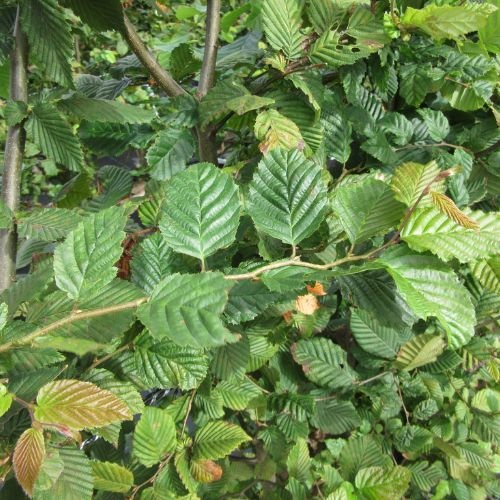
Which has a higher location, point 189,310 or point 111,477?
point 189,310

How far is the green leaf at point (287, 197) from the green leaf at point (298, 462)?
24.1 inches

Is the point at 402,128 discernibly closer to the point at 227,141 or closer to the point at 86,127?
the point at 227,141

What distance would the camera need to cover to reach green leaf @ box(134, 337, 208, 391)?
1.81 feet

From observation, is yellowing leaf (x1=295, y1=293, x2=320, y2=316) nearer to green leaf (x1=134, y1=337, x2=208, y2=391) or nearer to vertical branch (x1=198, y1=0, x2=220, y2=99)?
green leaf (x1=134, y1=337, x2=208, y2=391)

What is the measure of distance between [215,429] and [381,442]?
523 millimetres

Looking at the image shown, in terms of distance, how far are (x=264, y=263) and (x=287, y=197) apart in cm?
8

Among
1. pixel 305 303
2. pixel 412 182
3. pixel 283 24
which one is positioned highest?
pixel 283 24

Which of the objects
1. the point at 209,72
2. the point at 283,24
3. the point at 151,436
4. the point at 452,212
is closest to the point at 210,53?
the point at 209,72

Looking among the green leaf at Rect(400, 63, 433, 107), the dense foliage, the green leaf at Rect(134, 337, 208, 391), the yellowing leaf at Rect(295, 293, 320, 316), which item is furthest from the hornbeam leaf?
the green leaf at Rect(400, 63, 433, 107)

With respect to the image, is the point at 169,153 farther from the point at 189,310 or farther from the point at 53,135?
the point at 189,310

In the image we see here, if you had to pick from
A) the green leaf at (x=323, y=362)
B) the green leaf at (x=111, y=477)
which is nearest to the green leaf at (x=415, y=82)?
the green leaf at (x=323, y=362)

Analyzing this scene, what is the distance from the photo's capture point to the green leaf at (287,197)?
1.76ft

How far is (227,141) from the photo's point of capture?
1.12 metres

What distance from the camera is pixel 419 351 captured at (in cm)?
104
